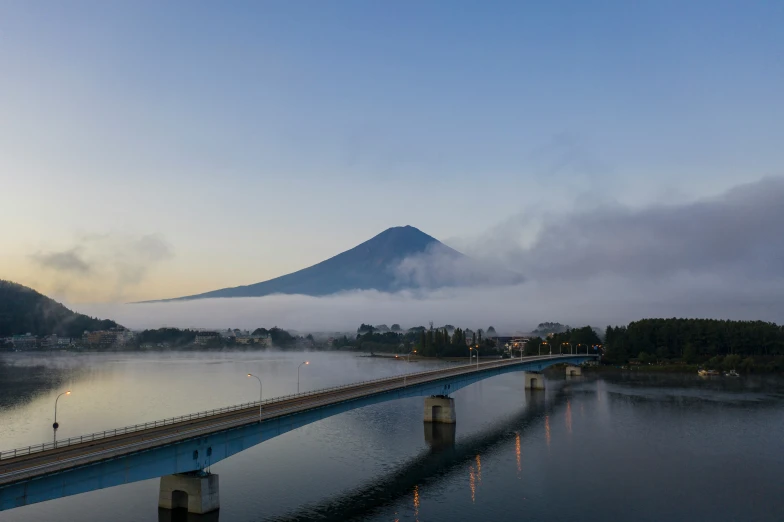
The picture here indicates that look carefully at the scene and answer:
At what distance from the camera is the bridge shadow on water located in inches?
1901

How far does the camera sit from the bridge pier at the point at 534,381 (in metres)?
142

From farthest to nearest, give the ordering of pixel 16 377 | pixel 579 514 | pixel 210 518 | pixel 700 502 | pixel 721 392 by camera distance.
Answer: pixel 16 377
pixel 721 392
pixel 700 502
pixel 579 514
pixel 210 518

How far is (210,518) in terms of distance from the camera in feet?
148

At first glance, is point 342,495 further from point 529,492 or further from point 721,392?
point 721,392

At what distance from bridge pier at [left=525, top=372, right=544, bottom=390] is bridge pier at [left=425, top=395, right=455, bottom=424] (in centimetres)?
5769

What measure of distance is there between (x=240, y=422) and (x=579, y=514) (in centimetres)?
3071

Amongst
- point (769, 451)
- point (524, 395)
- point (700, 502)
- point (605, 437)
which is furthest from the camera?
point (524, 395)

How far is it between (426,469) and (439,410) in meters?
28.3

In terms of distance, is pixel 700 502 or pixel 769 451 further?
pixel 769 451

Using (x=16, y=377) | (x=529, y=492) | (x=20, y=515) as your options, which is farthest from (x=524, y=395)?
(x=16, y=377)

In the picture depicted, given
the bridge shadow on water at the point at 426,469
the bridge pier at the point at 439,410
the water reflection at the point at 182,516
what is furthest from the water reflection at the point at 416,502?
the bridge pier at the point at 439,410

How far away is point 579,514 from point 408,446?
3005 cm

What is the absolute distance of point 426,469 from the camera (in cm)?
6331

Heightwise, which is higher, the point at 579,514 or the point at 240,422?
the point at 240,422
